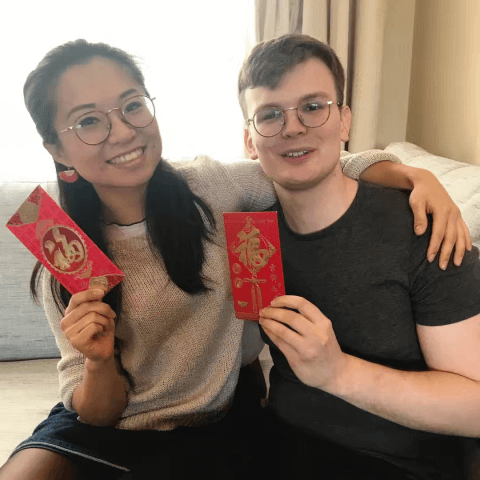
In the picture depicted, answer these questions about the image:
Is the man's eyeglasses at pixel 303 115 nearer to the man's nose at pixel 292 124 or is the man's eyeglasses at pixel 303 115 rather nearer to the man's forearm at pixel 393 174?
the man's nose at pixel 292 124

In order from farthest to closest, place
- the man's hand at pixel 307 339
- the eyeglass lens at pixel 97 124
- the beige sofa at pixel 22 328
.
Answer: the beige sofa at pixel 22 328 < the eyeglass lens at pixel 97 124 < the man's hand at pixel 307 339

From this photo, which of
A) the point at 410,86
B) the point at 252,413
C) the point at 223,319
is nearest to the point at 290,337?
the point at 223,319

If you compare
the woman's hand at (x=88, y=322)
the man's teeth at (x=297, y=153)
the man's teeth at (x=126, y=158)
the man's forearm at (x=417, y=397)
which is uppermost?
the man's teeth at (x=297, y=153)

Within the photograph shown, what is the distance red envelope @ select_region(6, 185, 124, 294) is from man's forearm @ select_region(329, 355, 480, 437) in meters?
0.57

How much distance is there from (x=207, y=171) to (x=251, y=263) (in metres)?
0.47

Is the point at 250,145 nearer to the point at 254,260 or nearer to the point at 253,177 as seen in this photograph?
the point at 253,177

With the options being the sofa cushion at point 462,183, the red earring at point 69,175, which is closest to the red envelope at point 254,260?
the red earring at point 69,175

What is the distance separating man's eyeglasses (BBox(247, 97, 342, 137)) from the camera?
989 mm

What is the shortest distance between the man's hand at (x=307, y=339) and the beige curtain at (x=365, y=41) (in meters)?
1.75

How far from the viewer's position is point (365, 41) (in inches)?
89.1

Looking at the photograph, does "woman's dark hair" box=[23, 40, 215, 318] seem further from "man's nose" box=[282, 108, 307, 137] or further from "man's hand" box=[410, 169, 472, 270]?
"man's hand" box=[410, 169, 472, 270]

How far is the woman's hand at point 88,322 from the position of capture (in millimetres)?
979

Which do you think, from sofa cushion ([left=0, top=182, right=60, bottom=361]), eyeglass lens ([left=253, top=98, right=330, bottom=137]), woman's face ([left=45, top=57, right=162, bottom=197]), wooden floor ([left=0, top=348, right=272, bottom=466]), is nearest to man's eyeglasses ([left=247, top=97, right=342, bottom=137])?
eyeglass lens ([left=253, top=98, right=330, bottom=137])

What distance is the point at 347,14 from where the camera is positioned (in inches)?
88.7
